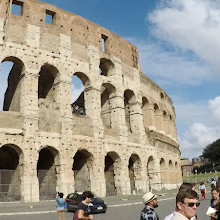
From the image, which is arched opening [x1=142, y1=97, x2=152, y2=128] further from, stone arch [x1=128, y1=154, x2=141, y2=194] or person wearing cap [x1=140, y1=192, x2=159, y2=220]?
person wearing cap [x1=140, y1=192, x2=159, y2=220]

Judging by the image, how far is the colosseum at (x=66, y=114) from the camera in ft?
51.8

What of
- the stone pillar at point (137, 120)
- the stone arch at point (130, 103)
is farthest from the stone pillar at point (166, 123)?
the stone pillar at point (137, 120)

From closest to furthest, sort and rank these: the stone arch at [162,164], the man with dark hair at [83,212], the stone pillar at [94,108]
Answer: the man with dark hair at [83,212] → the stone pillar at [94,108] → the stone arch at [162,164]

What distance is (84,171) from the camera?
729 inches

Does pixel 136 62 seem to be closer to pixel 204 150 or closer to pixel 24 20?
pixel 24 20

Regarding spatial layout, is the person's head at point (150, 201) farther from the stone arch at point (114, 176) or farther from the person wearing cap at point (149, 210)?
the stone arch at point (114, 176)

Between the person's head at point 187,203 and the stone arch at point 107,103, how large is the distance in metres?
18.2

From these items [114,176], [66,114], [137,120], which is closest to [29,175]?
[66,114]

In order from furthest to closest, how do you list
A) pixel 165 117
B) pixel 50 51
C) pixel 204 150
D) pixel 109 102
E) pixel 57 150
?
pixel 204 150
pixel 165 117
pixel 109 102
pixel 50 51
pixel 57 150

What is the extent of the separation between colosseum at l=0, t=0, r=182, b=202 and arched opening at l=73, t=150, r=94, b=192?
65 mm

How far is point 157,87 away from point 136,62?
15.7 feet

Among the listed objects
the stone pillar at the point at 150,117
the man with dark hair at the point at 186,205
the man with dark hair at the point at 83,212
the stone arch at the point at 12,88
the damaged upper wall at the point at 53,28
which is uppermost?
the damaged upper wall at the point at 53,28

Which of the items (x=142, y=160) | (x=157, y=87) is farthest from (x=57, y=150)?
(x=157, y=87)

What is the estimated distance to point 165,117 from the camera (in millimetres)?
30516
